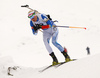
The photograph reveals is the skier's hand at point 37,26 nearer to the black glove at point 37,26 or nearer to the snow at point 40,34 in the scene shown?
the black glove at point 37,26

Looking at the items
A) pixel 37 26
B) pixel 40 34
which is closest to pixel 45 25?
pixel 37 26

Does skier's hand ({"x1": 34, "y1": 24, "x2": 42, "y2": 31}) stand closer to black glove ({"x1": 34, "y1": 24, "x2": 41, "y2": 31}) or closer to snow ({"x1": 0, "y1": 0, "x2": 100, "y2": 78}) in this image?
black glove ({"x1": 34, "y1": 24, "x2": 41, "y2": 31})

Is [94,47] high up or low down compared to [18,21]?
down

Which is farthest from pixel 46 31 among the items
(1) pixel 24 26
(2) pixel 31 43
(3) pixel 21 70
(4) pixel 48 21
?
(1) pixel 24 26

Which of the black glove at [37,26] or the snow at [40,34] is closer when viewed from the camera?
the black glove at [37,26]

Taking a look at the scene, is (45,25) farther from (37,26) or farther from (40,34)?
(40,34)

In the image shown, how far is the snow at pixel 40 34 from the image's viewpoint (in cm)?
1594

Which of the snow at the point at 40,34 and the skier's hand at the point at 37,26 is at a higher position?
the skier's hand at the point at 37,26

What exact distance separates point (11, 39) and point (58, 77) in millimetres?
15349

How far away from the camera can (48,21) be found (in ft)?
20.2

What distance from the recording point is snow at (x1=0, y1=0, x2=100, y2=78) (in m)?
15.9

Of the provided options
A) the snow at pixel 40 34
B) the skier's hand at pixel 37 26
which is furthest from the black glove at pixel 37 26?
the snow at pixel 40 34

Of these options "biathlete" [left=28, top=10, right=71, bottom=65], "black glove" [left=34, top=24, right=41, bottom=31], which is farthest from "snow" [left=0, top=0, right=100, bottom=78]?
"black glove" [left=34, top=24, right=41, bottom=31]

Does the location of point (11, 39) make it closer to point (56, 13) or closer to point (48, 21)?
point (56, 13)
